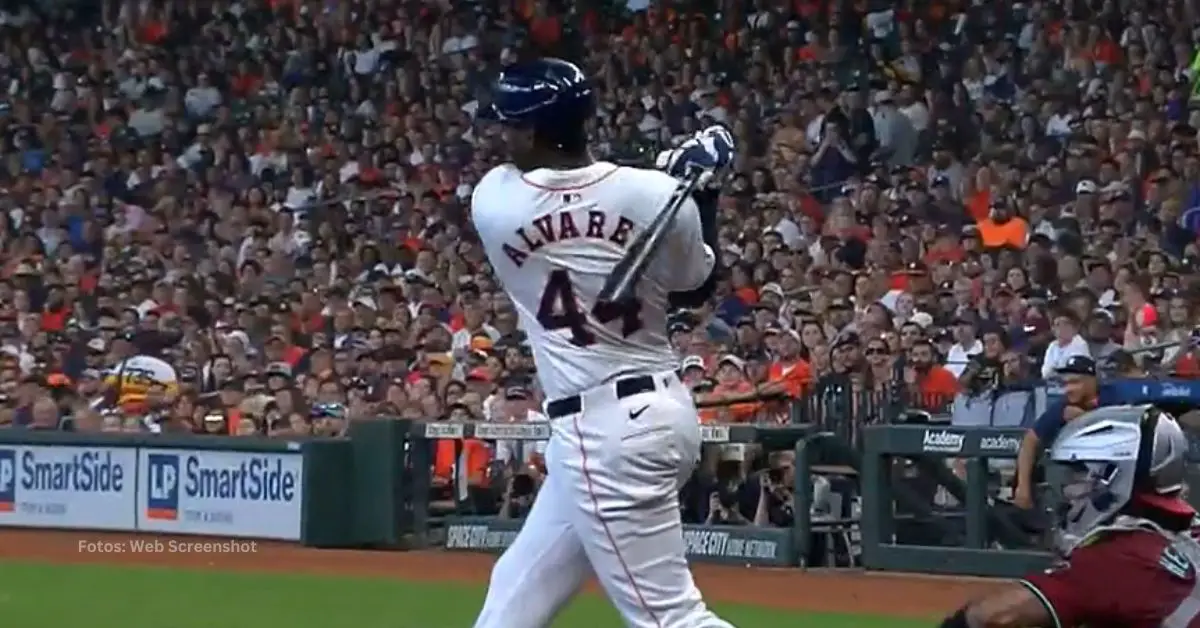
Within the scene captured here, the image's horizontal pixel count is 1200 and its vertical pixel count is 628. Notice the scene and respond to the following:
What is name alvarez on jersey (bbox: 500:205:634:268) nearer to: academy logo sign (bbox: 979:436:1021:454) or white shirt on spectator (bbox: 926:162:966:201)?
academy logo sign (bbox: 979:436:1021:454)

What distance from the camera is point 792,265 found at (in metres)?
15.2

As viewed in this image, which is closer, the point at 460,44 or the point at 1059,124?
the point at 1059,124

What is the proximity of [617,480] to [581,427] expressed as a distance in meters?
0.17

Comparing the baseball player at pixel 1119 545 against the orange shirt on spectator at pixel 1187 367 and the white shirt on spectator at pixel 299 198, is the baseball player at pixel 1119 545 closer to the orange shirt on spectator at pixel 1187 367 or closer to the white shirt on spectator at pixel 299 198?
the orange shirt on spectator at pixel 1187 367

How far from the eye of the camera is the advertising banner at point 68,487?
15375 millimetres

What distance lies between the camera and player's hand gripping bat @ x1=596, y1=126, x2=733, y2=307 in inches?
217

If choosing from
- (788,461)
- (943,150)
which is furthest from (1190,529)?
(943,150)

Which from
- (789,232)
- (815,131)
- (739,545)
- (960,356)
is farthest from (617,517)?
(815,131)

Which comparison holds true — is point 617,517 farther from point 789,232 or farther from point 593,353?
point 789,232

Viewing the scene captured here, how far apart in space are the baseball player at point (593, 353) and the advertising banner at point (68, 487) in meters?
10.1

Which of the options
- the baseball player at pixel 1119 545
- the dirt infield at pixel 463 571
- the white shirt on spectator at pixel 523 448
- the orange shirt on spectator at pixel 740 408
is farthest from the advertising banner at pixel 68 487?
the baseball player at pixel 1119 545

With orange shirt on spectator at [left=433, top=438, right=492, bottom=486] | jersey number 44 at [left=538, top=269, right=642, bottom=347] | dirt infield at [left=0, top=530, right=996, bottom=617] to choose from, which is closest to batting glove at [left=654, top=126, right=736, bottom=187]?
jersey number 44 at [left=538, top=269, right=642, bottom=347]

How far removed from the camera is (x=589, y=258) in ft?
18.3

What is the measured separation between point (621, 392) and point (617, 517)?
1.03ft
